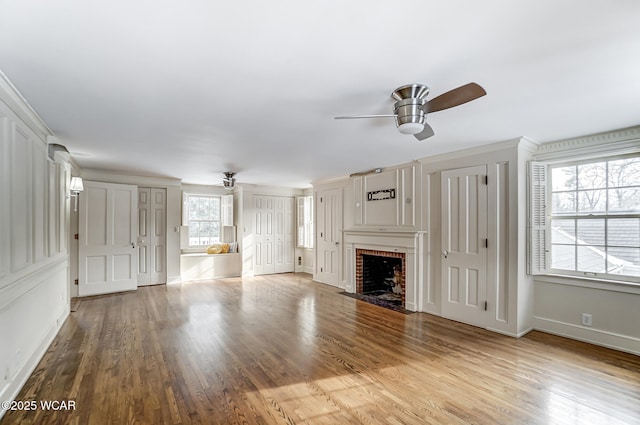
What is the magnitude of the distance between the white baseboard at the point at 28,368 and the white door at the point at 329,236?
4658 mm

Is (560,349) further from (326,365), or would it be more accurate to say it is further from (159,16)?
(159,16)

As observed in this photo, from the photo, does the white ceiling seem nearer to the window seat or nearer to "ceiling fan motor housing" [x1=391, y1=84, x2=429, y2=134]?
"ceiling fan motor housing" [x1=391, y1=84, x2=429, y2=134]

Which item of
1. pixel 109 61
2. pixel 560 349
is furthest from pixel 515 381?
pixel 109 61

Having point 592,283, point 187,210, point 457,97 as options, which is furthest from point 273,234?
point 457,97

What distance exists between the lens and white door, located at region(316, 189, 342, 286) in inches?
265

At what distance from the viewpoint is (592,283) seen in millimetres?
3549

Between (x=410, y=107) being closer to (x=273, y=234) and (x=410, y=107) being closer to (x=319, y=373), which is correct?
(x=319, y=373)

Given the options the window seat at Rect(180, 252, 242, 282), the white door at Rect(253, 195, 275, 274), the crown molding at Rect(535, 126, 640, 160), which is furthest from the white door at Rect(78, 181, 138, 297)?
the crown molding at Rect(535, 126, 640, 160)

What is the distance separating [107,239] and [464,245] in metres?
6.26

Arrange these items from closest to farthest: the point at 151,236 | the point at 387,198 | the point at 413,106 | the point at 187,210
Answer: the point at 413,106
the point at 387,198
the point at 151,236
the point at 187,210

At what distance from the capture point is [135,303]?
17.4 feet

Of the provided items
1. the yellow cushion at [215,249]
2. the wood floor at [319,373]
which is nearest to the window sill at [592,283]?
the wood floor at [319,373]

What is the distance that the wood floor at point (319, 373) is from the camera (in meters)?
2.24

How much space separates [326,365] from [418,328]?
1.64 m
